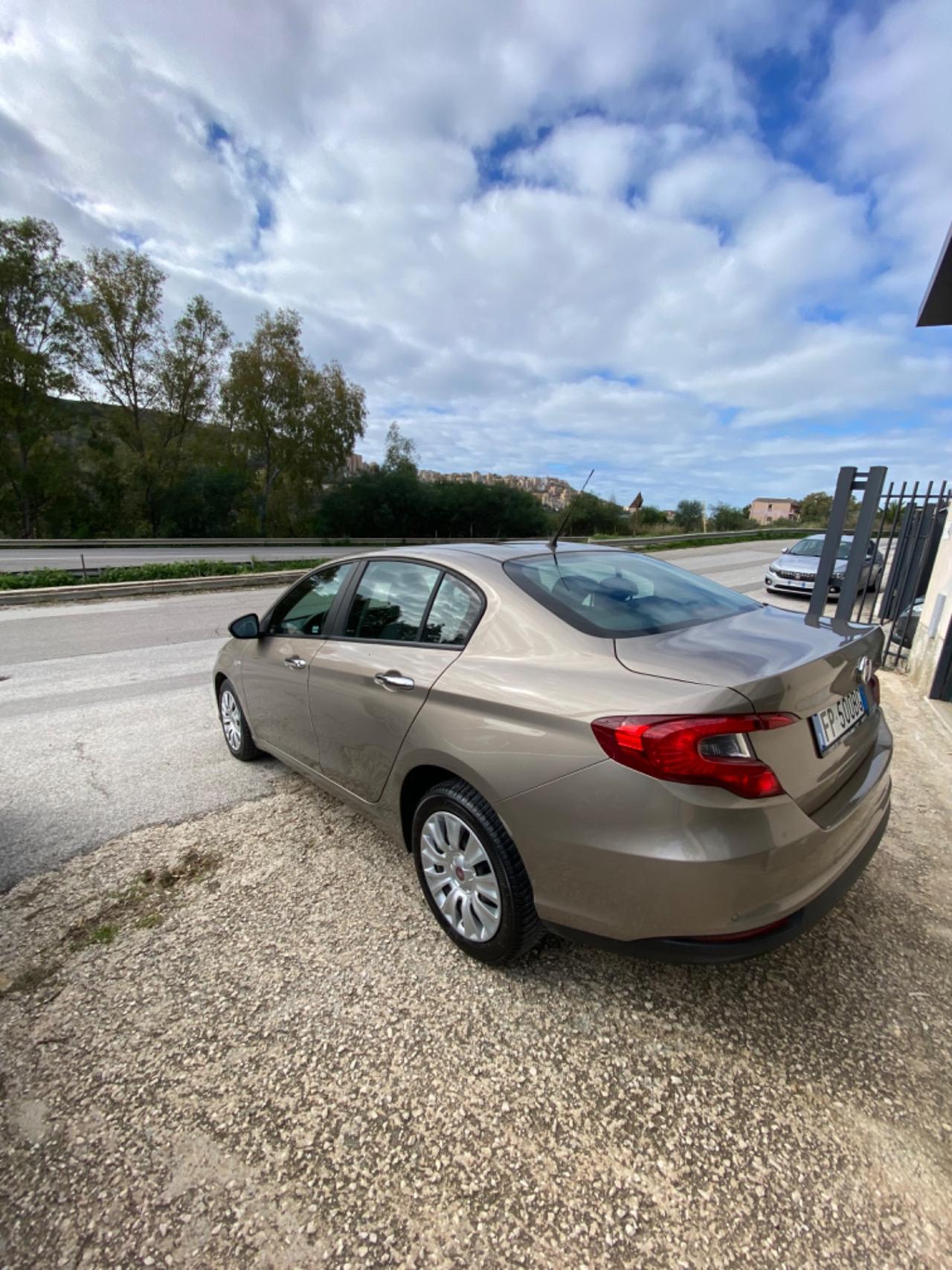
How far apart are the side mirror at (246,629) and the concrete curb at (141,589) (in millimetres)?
7794

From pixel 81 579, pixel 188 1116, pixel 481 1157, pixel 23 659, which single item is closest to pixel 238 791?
pixel 188 1116

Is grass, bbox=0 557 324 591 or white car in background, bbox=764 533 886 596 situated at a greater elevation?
white car in background, bbox=764 533 886 596

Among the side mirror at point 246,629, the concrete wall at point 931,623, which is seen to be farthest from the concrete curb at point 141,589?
the concrete wall at point 931,623

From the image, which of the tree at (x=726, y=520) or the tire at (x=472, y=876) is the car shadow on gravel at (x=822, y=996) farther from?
the tree at (x=726, y=520)

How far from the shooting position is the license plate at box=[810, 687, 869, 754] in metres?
1.82

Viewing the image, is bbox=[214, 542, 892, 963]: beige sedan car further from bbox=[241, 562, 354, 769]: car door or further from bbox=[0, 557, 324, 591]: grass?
bbox=[0, 557, 324, 591]: grass

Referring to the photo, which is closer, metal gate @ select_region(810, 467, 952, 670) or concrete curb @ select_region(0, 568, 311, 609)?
metal gate @ select_region(810, 467, 952, 670)

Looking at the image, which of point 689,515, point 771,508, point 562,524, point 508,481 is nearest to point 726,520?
point 689,515

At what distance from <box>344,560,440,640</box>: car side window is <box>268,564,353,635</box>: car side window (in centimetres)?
25

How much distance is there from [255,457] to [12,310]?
1249 centimetres

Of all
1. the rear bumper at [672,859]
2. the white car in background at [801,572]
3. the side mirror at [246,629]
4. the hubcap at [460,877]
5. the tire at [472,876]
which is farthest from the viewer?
the white car in background at [801,572]

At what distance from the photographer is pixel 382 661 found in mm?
2518

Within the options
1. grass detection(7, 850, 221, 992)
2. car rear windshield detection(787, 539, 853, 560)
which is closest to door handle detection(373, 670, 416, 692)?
grass detection(7, 850, 221, 992)

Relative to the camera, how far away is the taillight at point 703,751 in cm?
157
